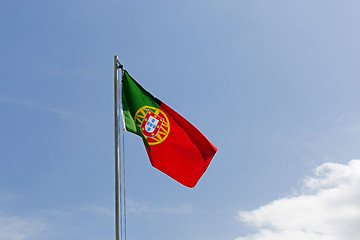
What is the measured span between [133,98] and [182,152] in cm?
285

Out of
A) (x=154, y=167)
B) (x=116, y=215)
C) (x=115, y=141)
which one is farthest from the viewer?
(x=154, y=167)

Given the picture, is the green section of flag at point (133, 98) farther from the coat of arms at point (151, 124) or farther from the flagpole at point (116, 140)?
the flagpole at point (116, 140)

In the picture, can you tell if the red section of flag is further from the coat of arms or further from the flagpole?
the flagpole

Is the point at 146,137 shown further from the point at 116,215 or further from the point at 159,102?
the point at 116,215

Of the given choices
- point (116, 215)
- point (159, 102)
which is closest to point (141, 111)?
point (159, 102)

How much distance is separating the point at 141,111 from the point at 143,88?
3.02 feet

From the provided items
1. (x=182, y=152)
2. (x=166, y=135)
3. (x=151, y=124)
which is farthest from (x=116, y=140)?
(x=182, y=152)

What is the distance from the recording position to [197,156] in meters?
17.7

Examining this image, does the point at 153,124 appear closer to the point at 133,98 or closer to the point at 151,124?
the point at 151,124

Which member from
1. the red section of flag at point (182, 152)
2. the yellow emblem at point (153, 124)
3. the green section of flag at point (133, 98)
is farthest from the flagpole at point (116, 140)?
the red section of flag at point (182, 152)

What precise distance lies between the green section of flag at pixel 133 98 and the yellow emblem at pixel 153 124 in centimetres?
16

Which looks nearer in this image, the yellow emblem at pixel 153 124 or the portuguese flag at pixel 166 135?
the portuguese flag at pixel 166 135

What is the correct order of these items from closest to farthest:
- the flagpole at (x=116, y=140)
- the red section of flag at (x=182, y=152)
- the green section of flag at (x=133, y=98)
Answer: the flagpole at (x=116, y=140), the red section of flag at (x=182, y=152), the green section of flag at (x=133, y=98)

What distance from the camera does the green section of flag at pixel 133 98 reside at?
17250 millimetres
